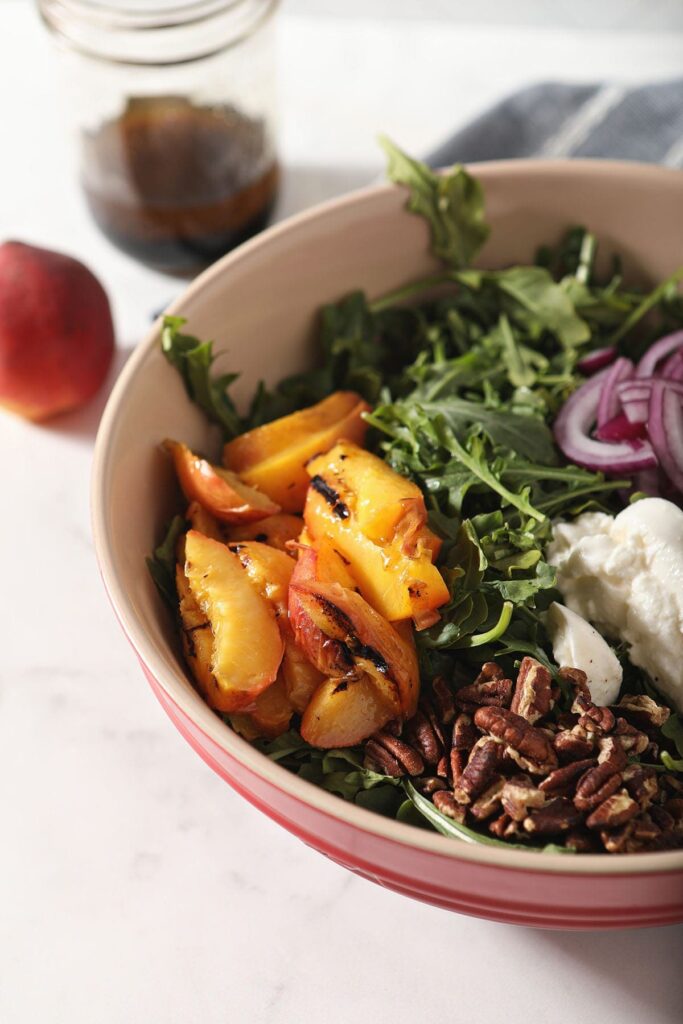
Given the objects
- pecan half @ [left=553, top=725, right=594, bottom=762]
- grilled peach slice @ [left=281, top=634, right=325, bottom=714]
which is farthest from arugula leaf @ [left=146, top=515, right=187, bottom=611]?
pecan half @ [left=553, top=725, right=594, bottom=762]

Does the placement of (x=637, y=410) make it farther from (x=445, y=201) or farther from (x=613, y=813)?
(x=613, y=813)

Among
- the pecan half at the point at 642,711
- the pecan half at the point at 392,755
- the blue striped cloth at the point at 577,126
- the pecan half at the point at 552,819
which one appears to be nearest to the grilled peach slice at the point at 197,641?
the pecan half at the point at 392,755

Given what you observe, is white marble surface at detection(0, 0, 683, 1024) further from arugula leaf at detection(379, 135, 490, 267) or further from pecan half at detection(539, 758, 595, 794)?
arugula leaf at detection(379, 135, 490, 267)

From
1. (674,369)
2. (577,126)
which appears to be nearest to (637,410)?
(674,369)

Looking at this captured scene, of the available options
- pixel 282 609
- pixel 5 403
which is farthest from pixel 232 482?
pixel 5 403

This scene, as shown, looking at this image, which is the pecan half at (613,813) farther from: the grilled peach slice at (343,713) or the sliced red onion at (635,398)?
the sliced red onion at (635,398)

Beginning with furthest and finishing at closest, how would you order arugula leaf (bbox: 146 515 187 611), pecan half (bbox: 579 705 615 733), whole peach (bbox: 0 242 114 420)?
whole peach (bbox: 0 242 114 420) → arugula leaf (bbox: 146 515 187 611) → pecan half (bbox: 579 705 615 733)

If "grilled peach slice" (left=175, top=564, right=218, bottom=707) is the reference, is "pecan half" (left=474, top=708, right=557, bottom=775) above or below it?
above

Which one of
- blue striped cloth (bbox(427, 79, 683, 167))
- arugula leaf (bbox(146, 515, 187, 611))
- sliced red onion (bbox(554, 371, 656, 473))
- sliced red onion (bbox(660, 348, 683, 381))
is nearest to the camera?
arugula leaf (bbox(146, 515, 187, 611))

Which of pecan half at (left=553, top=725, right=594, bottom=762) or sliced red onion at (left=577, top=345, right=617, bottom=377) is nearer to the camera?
pecan half at (left=553, top=725, right=594, bottom=762)
